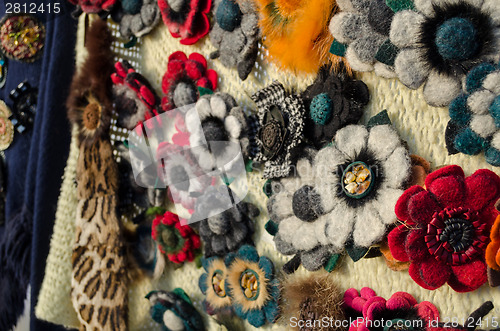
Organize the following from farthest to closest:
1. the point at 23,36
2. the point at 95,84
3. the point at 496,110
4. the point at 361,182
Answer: the point at 23,36, the point at 95,84, the point at 361,182, the point at 496,110

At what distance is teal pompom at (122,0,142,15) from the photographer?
0.82 metres

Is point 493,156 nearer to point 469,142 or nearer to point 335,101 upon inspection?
point 469,142

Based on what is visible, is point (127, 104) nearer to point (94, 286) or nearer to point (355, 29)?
point (94, 286)

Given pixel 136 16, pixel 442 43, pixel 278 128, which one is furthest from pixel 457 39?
pixel 136 16

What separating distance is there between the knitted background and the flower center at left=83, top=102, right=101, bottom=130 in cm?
6

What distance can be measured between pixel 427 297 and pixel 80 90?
2.15 feet

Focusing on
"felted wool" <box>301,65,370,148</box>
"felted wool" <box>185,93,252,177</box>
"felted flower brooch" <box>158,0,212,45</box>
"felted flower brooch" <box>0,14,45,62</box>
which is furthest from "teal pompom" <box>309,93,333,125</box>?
"felted flower brooch" <box>0,14,45,62</box>

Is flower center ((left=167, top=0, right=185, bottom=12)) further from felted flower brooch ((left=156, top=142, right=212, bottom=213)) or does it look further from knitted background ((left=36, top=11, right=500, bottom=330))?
felted flower brooch ((left=156, top=142, right=212, bottom=213))

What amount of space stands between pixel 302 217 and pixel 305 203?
0.06 feet

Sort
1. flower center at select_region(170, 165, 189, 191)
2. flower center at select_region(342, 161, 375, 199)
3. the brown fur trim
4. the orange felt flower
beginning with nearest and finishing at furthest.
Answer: the orange felt flower, flower center at select_region(342, 161, 375, 199), flower center at select_region(170, 165, 189, 191), the brown fur trim

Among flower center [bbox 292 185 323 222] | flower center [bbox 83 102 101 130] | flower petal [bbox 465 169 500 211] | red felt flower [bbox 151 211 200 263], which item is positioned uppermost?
flower petal [bbox 465 169 500 211]

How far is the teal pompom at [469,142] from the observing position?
441mm

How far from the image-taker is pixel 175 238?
2.61 ft

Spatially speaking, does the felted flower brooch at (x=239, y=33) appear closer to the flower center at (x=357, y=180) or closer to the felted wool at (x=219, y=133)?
the felted wool at (x=219, y=133)
